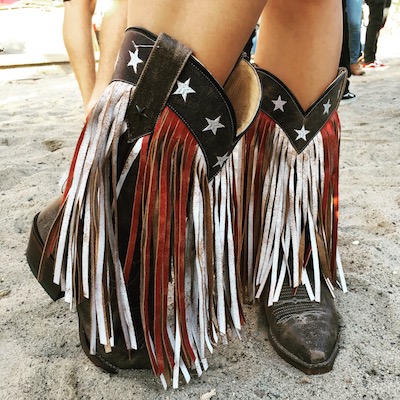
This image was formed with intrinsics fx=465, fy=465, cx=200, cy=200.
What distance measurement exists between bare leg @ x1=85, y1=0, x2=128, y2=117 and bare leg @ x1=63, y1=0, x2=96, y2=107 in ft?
0.53

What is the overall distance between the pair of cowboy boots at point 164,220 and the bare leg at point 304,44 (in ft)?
0.08

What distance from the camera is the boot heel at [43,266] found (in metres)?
0.86

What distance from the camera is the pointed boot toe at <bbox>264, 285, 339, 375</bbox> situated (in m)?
0.84

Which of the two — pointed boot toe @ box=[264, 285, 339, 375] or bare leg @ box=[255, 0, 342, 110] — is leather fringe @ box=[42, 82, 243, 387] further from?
bare leg @ box=[255, 0, 342, 110]

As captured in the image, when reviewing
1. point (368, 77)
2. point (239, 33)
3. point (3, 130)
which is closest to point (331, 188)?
point (239, 33)

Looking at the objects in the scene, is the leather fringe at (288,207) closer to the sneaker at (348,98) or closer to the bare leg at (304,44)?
the bare leg at (304,44)

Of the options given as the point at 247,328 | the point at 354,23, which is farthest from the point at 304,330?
the point at 354,23

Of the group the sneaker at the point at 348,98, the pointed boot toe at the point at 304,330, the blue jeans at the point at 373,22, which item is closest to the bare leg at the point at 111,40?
the pointed boot toe at the point at 304,330

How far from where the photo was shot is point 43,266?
82cm

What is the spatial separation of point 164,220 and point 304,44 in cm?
47

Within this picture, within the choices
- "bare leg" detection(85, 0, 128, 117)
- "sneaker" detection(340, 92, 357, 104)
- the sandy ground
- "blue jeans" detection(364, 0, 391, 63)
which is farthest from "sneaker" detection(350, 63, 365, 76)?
"bare leg" detection(85, 0, 128, 117)

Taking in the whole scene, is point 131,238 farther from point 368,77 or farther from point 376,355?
point 368,77

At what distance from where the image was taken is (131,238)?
746 mm

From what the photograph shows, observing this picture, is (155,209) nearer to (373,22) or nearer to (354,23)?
(354,23)
